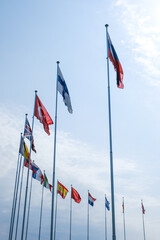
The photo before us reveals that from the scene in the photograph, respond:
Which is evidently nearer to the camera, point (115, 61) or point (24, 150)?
point (115, 61)

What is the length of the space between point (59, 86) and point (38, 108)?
2687 mm

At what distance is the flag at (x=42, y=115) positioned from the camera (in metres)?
20.6

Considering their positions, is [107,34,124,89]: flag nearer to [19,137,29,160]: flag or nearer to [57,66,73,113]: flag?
[57,66,73,113]: flag

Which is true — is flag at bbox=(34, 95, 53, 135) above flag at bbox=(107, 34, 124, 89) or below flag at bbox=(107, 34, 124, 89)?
below

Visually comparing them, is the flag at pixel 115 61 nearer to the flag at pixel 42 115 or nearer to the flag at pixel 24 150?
the flag at pixel 42 115

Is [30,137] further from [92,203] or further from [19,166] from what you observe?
[92,203]

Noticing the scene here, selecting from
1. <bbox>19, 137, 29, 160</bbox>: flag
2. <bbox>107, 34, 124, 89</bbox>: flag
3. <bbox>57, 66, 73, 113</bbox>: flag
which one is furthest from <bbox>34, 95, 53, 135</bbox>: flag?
<bbox>107, 34, 124, 89</bbox>: flag

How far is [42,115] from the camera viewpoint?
21062mm

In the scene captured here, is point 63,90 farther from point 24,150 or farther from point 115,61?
point 24,150

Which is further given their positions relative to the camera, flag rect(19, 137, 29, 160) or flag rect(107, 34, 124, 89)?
flag rect(19, 137, 29, 160)

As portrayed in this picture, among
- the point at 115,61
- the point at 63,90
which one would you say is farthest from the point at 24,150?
the point at 115,61

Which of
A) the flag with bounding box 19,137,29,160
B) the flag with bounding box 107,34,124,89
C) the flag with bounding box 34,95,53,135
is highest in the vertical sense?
the flag with bounding box 107,34,124,89

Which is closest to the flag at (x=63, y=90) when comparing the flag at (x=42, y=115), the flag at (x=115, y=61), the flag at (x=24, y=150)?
the flag at (x=42, y=115)

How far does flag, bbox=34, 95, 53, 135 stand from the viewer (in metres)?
20.6
